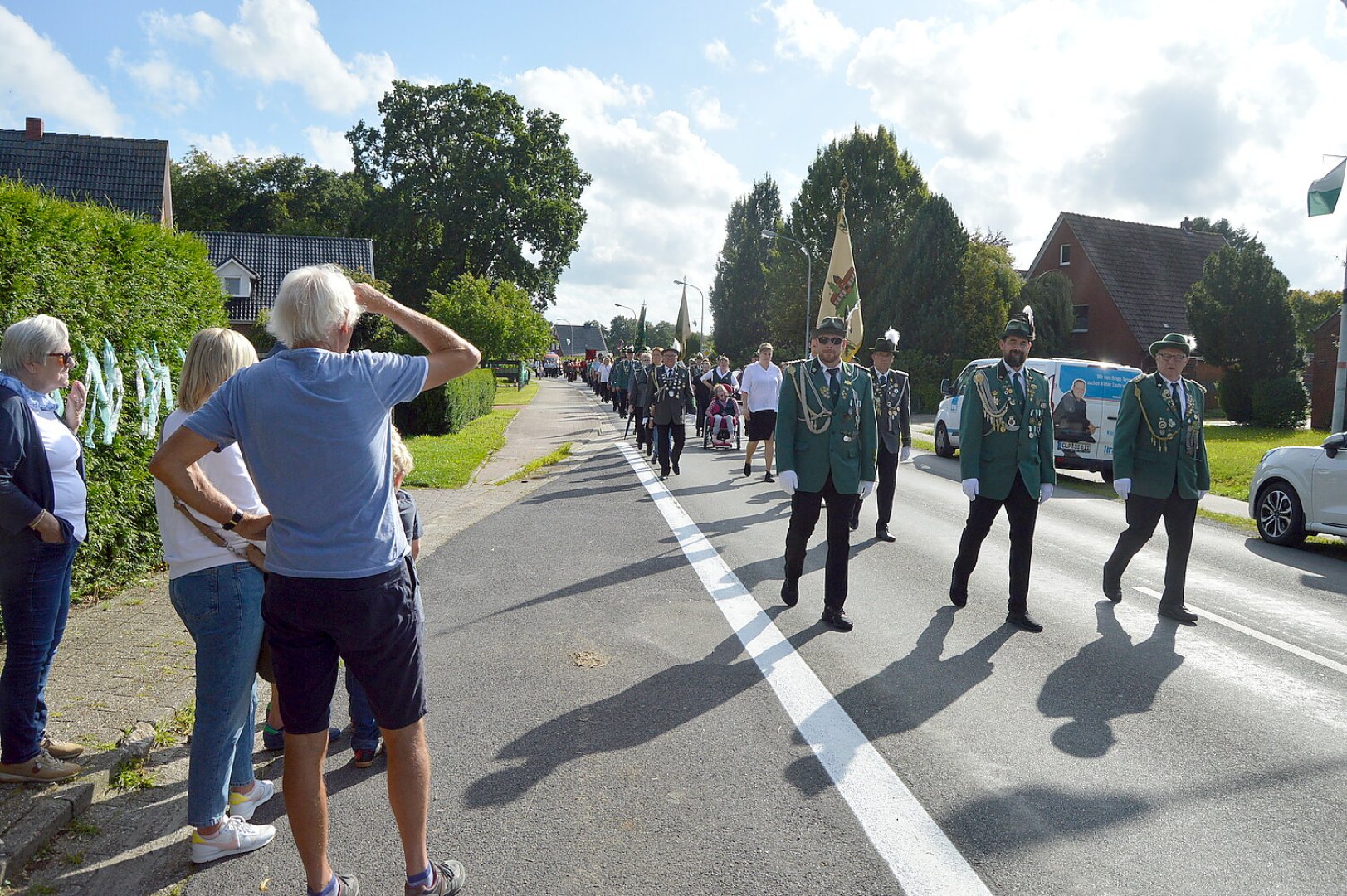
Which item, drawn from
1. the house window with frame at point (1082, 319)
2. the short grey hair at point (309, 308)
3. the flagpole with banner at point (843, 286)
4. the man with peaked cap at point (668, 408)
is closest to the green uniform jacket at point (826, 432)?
the short grey hair at point (309, 308)

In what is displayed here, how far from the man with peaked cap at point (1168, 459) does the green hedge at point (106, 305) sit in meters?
6.77

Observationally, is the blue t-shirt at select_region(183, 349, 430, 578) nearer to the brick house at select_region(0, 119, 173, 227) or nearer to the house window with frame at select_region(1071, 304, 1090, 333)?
the brick house at select_region(0, 119, 173, 227)

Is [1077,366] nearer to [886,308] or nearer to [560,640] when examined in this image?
[560,640]

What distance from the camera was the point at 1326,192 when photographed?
12.5 m

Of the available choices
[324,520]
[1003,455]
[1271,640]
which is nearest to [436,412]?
[1003,455]

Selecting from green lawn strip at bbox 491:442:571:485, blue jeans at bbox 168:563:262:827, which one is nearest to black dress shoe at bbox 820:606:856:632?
blue jeans at bbox 168:563:262:827

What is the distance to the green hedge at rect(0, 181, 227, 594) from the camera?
5566mm

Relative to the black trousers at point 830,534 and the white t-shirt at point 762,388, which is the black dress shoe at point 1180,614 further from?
the white t-shirt at point 762,388

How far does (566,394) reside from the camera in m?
50.0

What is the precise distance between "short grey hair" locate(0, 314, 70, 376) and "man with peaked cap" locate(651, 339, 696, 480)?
10456mm

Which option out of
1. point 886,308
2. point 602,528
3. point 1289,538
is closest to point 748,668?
point 602,528

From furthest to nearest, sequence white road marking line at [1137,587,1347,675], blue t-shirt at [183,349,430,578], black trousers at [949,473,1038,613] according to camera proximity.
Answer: black trousers at [949,473,1038,613], white road marking line at [1137,587,1347,675], blue t-shirt at [183,349,430,578]

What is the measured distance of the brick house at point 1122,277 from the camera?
132 feet

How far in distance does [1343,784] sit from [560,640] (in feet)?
12.6
